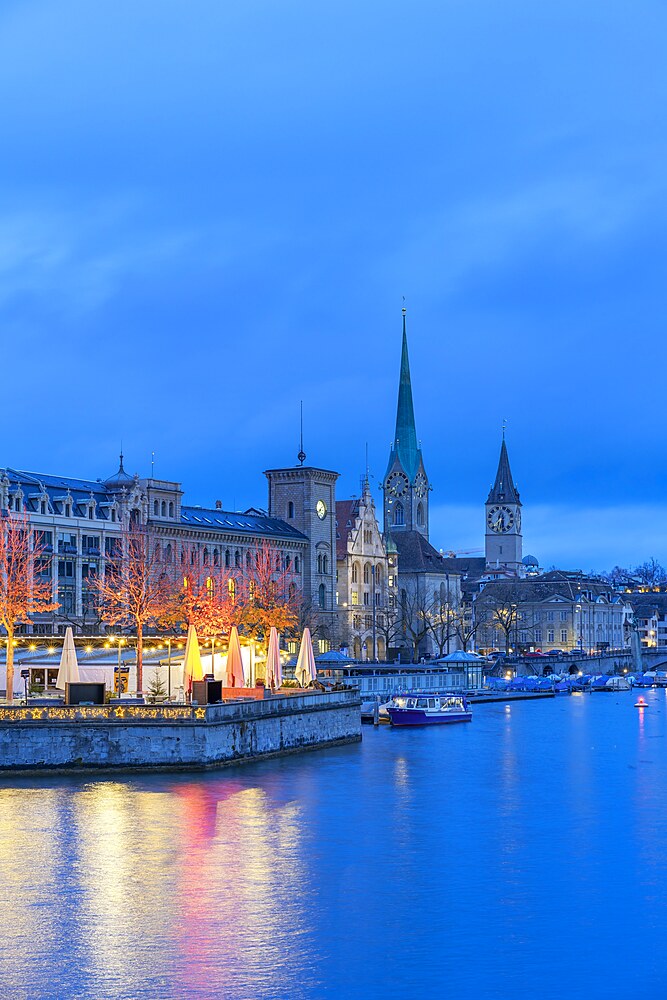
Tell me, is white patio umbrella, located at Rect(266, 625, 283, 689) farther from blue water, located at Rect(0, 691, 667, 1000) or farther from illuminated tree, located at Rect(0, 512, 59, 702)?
illuminated tree, located at Rect(0, 512, 59, 702)

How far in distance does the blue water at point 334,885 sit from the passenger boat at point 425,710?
34927mm

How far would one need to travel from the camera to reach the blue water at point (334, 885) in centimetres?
3456

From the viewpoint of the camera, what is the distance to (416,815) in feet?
187

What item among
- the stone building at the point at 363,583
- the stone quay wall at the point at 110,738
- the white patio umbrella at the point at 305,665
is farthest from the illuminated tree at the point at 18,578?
the stone building at the point at 363,583

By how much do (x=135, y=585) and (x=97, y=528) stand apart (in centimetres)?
4074

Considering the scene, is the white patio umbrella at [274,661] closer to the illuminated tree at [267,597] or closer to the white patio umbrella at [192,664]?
the white patio umbrella at [192,664]

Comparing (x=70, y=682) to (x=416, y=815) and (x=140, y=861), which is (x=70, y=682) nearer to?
(x=416, y=815)

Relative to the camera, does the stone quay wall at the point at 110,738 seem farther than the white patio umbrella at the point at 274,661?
No

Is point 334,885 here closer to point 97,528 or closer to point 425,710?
point 425,710

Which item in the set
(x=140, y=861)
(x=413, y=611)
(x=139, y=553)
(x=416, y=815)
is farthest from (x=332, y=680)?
(x=413, y=611)

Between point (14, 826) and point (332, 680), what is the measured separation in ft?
195

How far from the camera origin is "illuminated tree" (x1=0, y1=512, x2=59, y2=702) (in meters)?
79.8

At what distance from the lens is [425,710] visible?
4259 inches

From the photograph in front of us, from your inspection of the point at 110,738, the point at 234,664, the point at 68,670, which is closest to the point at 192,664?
the point at 234,664
